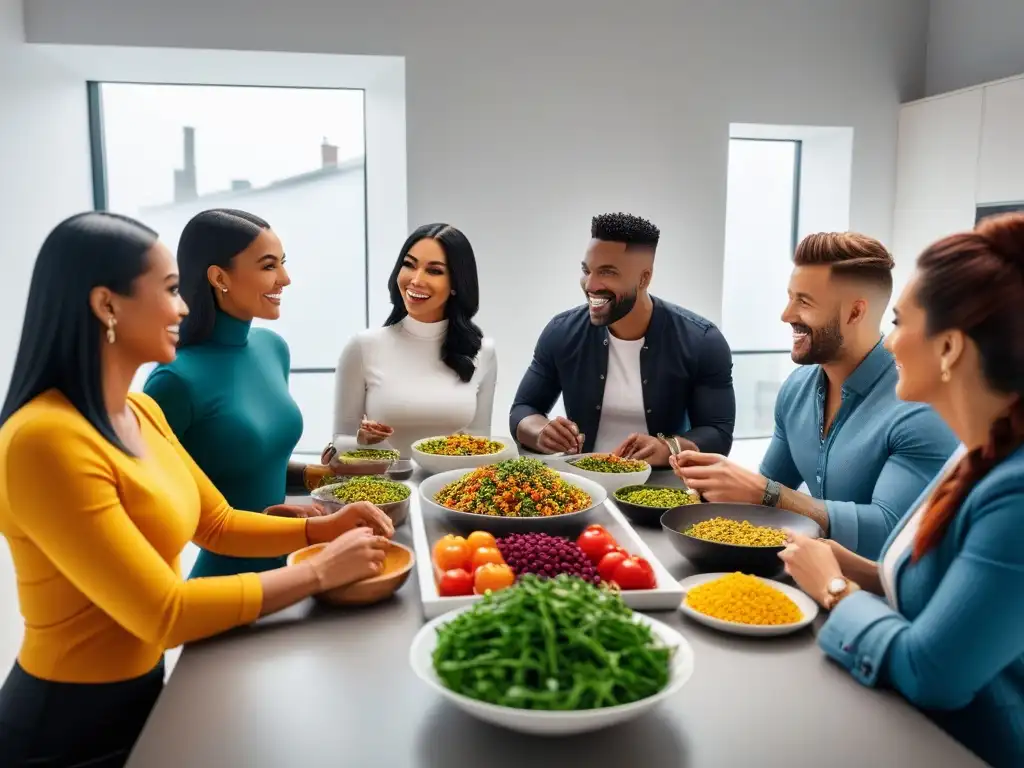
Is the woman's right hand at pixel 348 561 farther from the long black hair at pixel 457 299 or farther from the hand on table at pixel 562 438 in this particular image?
the long black hair at pixel 457 299

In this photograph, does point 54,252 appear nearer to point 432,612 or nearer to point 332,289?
point 432,612

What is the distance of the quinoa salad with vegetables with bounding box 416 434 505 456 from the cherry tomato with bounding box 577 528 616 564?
74cm

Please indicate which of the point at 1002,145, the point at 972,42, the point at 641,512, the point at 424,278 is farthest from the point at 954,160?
the point at 641,512

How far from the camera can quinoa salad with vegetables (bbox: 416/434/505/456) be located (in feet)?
8.09

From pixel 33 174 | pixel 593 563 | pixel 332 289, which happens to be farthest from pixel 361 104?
pixel 593 563

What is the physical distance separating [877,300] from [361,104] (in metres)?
3.49

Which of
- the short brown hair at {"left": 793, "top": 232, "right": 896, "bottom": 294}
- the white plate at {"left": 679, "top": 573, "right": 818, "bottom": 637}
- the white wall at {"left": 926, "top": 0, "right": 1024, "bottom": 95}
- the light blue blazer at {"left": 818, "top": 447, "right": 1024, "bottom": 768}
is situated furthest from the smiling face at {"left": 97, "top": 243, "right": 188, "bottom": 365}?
the white wall at {"left": 926, "top": 0, "right": 1024, "bottom": 95}

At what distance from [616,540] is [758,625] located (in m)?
0.43

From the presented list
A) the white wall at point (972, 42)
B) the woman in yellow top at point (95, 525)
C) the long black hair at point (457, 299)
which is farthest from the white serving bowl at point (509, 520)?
the white wall at point (972, 42)

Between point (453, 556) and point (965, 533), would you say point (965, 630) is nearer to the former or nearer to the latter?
point (965, 533)

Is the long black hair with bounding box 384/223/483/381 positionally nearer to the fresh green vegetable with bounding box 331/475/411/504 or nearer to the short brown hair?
the fresh green vegetable with bounding box 331/475/411/504

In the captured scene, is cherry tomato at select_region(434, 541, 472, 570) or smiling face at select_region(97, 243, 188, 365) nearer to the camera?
smiling face at select_region(97, 243, 188, 365)

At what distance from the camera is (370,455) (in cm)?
237

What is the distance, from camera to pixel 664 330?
3.20m
